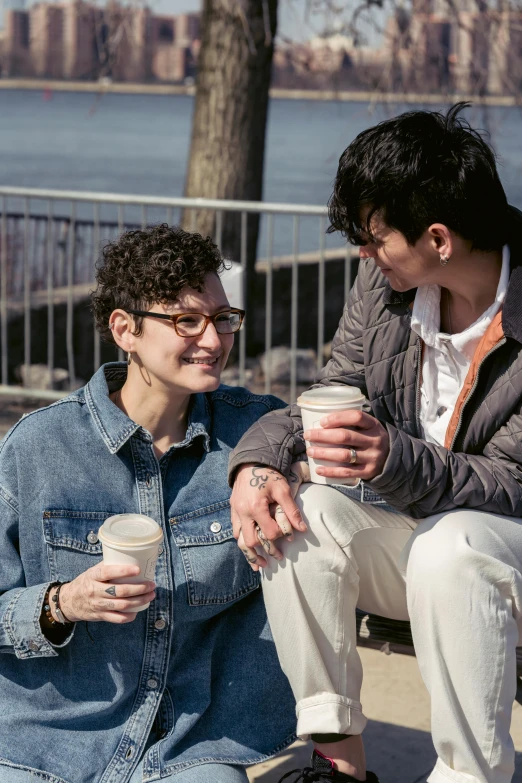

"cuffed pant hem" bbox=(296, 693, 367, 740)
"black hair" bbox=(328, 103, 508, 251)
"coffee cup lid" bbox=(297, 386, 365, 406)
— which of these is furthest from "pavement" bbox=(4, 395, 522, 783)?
"black hair" bbox=(328, 103, 508, 251)

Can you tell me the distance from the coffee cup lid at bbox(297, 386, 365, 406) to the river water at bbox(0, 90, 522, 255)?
1.02 metres

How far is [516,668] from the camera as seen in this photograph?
92.9 inches

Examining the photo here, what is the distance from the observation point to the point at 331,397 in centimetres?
230

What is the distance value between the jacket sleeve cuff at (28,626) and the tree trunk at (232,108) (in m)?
5.50

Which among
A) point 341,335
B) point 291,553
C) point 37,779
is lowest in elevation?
point 37,779

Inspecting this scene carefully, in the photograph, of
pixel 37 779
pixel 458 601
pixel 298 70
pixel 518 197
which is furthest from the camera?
pixel 518 197

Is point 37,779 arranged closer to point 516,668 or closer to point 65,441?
point 65,441

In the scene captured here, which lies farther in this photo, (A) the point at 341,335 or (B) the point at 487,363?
(A) the point at 341,335

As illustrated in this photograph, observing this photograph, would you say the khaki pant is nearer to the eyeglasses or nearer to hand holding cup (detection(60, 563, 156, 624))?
hand holding cup (detection(60, 563, 156, 624))

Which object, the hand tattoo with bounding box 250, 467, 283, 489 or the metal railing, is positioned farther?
the metal railing

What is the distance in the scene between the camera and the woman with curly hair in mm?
2445

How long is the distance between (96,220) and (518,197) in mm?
27760

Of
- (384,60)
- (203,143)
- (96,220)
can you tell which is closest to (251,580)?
(96,220)

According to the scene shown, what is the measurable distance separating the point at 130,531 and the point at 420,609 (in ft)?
1.99
